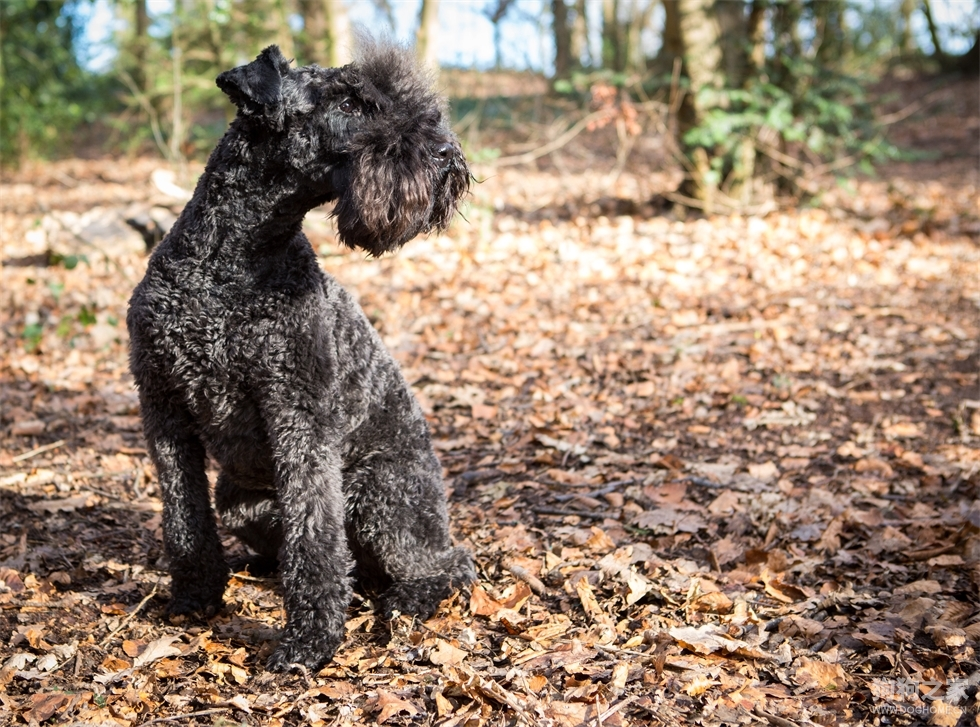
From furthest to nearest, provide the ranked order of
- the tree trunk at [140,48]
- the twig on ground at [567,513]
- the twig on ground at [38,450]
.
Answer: the tree trunk at [140,48], the twig on ground at [38,450], the twig on ground at [567,513]

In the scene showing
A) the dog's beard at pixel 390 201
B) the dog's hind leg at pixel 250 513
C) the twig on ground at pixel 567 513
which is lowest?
the twig on ground at pixel 567 513

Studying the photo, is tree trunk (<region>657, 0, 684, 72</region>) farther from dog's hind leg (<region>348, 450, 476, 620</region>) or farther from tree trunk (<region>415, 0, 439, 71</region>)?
dog's hind leg (<region>348, 450, 476, 620</region>)

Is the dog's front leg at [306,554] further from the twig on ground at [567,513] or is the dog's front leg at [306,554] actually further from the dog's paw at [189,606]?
the twig on ground at [567,513]

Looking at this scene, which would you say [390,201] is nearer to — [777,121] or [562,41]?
[777,121]

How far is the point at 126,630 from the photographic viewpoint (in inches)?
125

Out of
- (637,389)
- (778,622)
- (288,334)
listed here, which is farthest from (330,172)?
(637,389)

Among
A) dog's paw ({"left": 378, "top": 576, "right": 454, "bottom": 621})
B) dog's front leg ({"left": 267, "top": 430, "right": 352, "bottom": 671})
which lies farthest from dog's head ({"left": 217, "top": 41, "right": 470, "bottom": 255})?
dog's paw ({"left": 378, "top": 576, "right": 454, "bottom": 621})

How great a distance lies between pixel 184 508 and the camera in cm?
311

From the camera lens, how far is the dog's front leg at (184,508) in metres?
3.06

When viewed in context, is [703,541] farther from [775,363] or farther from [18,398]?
[18,398]

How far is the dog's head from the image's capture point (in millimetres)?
2785

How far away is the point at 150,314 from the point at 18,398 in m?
3.22

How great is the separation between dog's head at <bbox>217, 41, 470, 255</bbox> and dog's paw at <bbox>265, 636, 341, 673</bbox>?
1.43 m

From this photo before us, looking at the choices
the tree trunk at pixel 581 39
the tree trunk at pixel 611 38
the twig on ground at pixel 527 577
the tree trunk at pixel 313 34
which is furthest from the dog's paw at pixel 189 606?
the tree trunk at pixel 581 39
